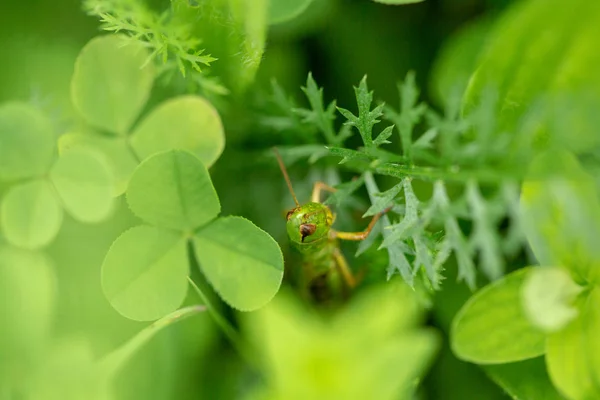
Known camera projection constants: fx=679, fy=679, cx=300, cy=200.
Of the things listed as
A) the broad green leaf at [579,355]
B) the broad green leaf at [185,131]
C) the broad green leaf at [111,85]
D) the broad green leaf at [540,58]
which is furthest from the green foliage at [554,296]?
the broad green leaf at [111,85]

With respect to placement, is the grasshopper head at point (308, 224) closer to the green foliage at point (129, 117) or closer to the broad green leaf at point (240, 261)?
the broad green leaf at point (240, 261)

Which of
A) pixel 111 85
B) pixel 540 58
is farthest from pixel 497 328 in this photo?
pixel 111 85

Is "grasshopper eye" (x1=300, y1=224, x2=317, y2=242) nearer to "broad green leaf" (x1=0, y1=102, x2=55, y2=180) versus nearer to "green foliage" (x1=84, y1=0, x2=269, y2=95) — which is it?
"green foliage" (x1=84, y1=0, x2=269, y2=95)

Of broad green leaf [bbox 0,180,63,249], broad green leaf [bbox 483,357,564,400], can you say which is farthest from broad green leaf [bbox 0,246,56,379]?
broad green leaf [bbox 483,357,564,400]

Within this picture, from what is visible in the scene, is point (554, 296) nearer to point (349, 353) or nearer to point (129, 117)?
point (349, 353)

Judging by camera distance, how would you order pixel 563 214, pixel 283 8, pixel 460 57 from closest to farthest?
1. pixel 563 214
2. pixel 283 8
3. pixel 460 57

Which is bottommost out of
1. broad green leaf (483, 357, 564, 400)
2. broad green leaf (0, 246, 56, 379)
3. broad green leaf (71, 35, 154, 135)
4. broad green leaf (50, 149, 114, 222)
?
broad green leaf (483, 357, 564, 400)

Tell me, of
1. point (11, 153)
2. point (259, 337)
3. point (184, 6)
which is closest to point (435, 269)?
point (259, 337)
